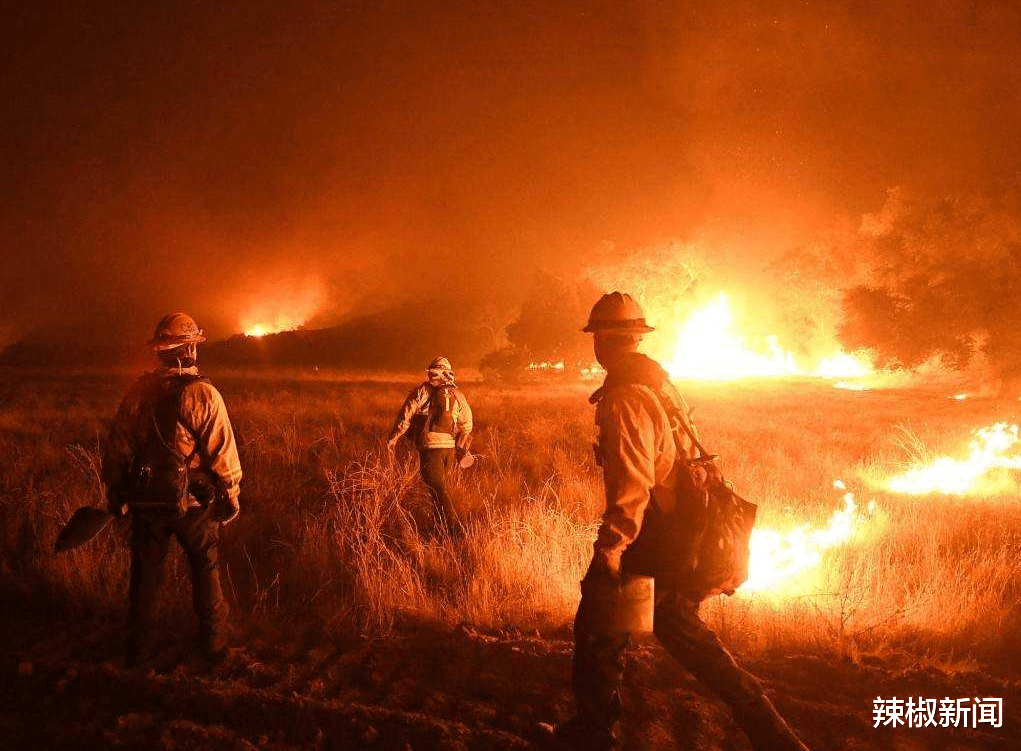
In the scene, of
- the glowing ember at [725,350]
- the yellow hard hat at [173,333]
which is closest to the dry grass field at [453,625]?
the yellow hard hat at [173,333]

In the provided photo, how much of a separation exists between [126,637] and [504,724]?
2723mm

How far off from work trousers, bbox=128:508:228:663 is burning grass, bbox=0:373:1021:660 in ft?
1.98

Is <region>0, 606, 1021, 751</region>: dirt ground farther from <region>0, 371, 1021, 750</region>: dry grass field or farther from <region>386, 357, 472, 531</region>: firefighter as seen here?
<region>386, 357, 472, 531</region>: firefighter

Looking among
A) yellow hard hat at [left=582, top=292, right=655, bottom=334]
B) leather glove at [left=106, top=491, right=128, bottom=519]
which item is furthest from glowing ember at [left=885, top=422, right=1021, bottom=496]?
leather glove at [left=106, top=491, right=128, bottom=519]

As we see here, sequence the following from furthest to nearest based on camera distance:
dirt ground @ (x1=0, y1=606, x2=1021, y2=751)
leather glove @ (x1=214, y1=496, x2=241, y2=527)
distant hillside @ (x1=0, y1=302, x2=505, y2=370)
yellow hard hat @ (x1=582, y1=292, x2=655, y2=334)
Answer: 1. distant hillside @ (x1=0, y1=302, x2=505, y2=370)
2. leather glove @ (x1=214, y1=496, x2=241, y2=527)
3. dirt ground @ (x1=0, y1=606, x2=1021, y2=751)
4. yellow hard hat @ (x1=582, y1=292, x2=655, y2=334)

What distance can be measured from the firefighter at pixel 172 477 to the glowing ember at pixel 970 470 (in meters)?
8.60

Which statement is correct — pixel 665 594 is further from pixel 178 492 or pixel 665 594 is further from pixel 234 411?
pixel 234 411

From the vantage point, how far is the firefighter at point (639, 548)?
2.75 meters

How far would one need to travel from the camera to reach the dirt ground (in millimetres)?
3182

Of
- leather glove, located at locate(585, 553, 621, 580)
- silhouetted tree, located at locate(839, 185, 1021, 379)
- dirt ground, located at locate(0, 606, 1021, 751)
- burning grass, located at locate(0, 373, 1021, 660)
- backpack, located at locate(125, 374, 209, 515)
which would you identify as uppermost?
silhouetted tree, located at locate(839, 185, 1021, 379)

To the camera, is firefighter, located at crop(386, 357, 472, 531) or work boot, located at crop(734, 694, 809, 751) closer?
work boot, located at crop(734, 694, 809, 751)

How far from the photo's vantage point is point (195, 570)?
12.8ft

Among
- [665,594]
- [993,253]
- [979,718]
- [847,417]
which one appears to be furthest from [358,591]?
[847,417]

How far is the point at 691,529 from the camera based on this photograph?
9.32 feet
